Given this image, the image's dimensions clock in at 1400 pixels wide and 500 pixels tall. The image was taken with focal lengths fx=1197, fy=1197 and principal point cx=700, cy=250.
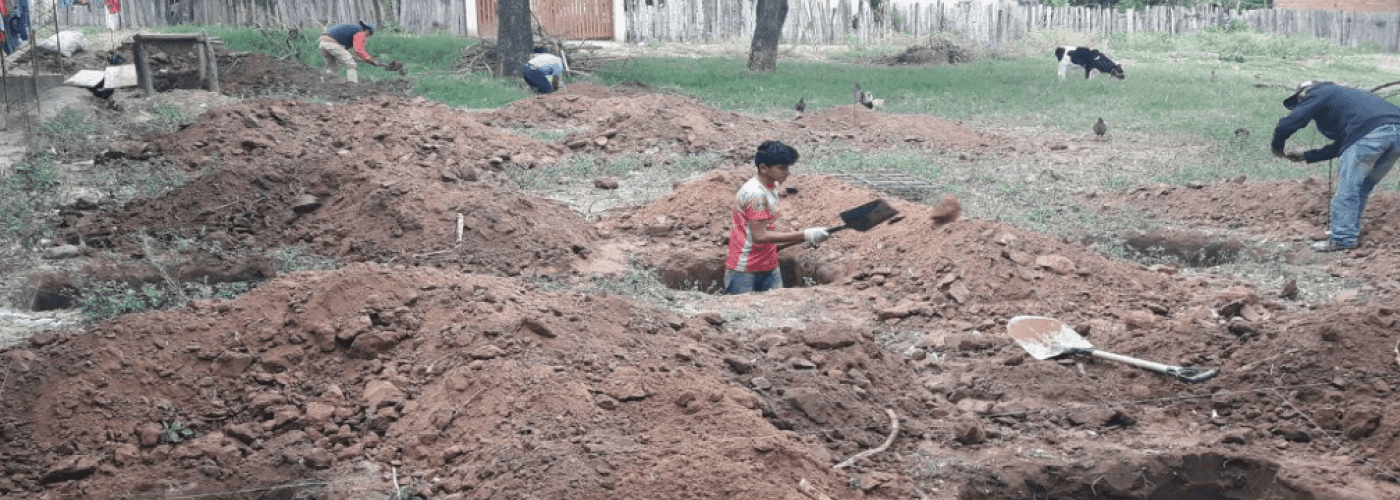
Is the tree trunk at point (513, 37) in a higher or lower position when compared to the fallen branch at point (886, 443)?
higher

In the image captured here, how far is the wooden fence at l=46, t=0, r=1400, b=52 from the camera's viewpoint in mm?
24062

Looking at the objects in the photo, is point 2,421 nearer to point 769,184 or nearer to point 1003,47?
point 769,184

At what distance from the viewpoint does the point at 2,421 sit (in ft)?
17.3

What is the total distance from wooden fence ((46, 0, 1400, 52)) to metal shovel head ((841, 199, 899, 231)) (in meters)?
Answer: 16.3

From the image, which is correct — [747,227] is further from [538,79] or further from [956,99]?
[956,99]

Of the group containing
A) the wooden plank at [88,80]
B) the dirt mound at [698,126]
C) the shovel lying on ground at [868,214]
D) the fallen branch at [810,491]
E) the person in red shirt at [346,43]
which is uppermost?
the person in red shirt at [346,43]

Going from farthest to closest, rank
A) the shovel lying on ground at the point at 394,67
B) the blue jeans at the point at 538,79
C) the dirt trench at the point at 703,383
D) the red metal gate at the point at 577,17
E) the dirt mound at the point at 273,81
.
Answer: the red metal gate at the point at 577,17
the shovel lying on ground at the point at 394,67
the blue jeans at the point at 538,79
the dirt mound at the point at 273,81
the dirt trench at the point at 703,383

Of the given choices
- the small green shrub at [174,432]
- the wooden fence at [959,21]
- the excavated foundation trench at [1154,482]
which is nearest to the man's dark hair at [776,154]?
the excavated foundation trench at [1154,482]

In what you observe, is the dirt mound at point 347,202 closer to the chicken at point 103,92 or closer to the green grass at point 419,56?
the chicken at point 103,92

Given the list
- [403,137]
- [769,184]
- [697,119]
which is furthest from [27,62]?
[769,184]

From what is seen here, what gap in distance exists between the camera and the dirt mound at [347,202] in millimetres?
8711

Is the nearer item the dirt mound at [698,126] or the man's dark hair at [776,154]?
the man's dark hair at [776,154]

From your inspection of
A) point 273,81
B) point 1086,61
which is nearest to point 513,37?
point 273,81

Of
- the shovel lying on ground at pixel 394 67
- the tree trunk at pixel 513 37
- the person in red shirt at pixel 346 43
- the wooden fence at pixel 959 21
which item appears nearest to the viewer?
the person in red shirt at pixel 346 43
